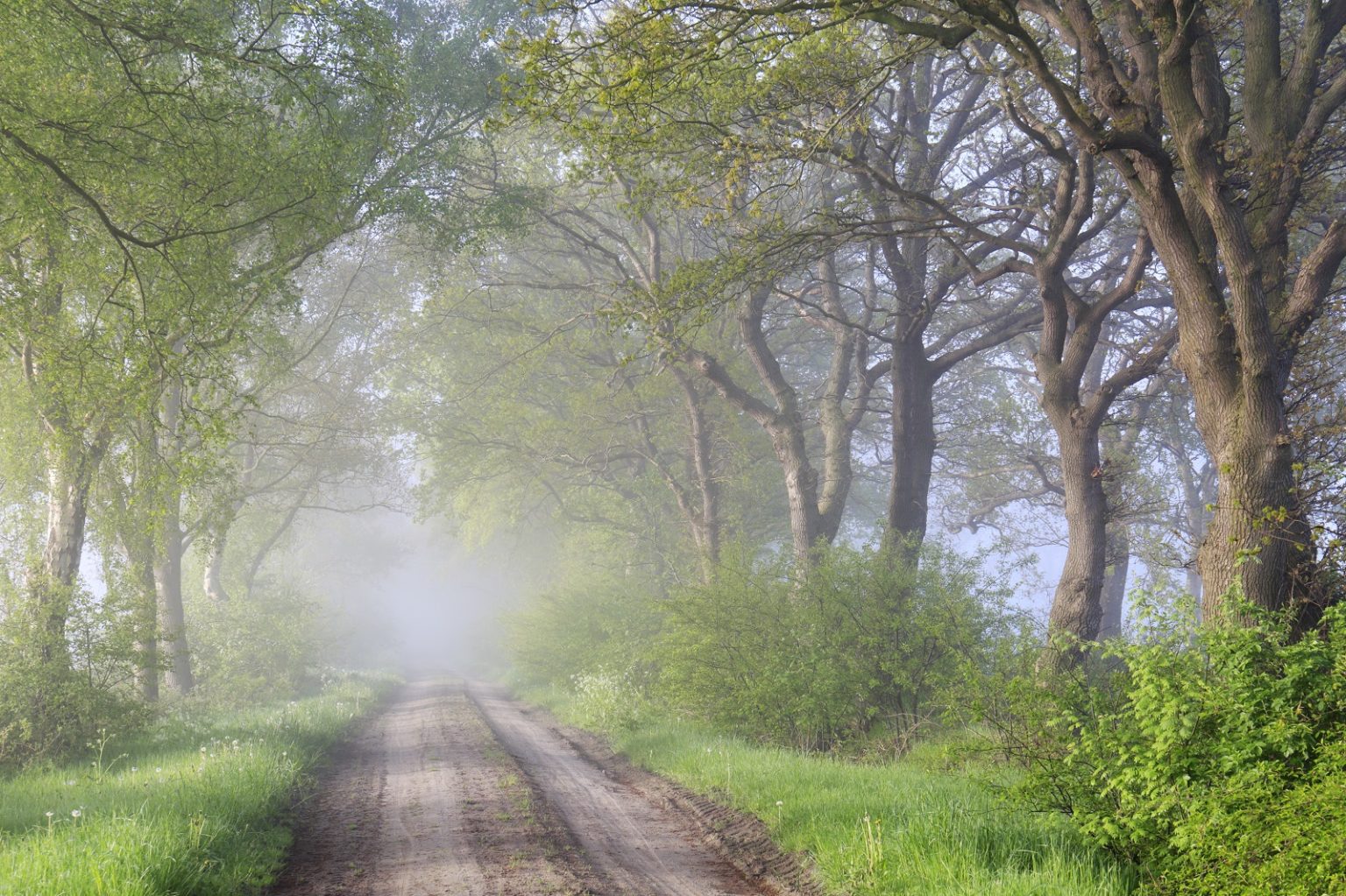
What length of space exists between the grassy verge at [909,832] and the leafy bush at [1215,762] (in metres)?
0.26

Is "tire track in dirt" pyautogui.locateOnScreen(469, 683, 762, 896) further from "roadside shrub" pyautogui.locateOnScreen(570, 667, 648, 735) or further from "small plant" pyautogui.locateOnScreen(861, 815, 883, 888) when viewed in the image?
"roadside shrub" pyautogui.locateOnScreen(570, 667, 648, 735)

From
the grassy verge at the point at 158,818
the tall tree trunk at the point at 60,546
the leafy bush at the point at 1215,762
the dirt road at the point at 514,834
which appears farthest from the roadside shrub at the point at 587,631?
the leafy bush at the point at 1215,762

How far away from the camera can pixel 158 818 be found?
272 inches

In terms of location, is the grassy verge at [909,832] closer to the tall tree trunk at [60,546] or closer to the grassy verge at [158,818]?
the grassy verge at [158,818]

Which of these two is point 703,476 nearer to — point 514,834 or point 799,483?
→ point 799,483

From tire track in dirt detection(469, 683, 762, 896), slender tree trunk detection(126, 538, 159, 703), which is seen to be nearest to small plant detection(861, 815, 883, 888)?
tire track in dirt detection(469, 683, 762, 896)

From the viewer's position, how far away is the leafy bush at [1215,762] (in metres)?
4.28

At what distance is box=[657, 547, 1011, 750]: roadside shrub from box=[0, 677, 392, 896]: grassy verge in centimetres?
599

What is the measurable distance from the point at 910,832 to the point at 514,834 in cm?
377

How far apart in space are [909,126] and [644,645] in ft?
42.6

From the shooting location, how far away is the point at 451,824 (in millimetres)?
8492

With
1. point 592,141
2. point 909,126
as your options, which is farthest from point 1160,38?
point 909,126

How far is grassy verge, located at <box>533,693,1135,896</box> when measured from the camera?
5211 millimetres

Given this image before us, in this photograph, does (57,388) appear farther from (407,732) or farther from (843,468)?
(843,468)
